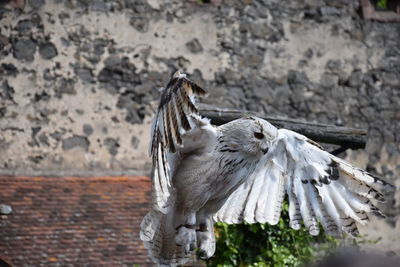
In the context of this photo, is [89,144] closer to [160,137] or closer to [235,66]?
[235,66]

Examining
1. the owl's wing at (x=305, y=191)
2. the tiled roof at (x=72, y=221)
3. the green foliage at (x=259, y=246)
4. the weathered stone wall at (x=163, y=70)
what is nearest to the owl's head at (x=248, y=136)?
the owl's wing at (x=305, y=191)

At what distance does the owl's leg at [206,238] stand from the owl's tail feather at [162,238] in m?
0.10

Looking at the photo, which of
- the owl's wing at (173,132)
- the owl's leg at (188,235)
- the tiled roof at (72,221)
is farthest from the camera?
the tiled roof at (72,221)

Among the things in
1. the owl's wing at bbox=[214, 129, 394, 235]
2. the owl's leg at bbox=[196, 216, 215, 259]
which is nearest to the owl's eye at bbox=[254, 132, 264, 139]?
the owl's wing at bbox=[214, 129, 394, 235]

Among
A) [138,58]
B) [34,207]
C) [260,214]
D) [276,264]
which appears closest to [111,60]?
[138,58]

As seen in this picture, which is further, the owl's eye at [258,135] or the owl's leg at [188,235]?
the owl's leg at [188,235]

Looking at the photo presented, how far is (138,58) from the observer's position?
11.2 metres

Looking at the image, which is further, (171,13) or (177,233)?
(171,13)

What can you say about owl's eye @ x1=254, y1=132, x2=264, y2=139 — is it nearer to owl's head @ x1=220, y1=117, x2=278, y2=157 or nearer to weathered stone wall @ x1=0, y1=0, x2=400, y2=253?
owl's head @ x1=220, y1=117, x2=278, y2=157

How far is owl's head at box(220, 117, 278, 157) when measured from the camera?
5367 millimetres

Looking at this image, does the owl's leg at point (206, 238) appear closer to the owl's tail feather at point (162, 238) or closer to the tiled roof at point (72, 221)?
the owl's tail feather at point (162, 238)

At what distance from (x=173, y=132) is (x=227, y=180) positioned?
0.63 m

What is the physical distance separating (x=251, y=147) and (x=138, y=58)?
600 centimetres

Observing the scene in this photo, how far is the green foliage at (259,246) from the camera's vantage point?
24.6ft
